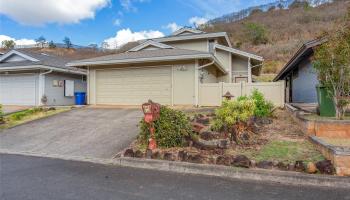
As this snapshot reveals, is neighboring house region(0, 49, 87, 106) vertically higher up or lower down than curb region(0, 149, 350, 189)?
higher up

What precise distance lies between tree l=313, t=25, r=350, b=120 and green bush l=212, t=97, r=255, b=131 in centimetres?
206

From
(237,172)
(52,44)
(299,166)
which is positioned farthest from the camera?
(52,44)

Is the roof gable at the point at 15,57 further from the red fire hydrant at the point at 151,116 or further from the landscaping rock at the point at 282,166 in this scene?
the landscaping rock at the point at 282,166

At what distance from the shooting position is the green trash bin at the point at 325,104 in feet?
26.7

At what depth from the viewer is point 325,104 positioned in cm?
826

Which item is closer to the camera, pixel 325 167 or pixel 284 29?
pixel 325 167

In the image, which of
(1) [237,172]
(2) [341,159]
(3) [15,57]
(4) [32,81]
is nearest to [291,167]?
(2) [341,159]

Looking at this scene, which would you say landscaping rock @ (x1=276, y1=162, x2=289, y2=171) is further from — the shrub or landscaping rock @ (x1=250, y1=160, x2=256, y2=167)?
the shrub

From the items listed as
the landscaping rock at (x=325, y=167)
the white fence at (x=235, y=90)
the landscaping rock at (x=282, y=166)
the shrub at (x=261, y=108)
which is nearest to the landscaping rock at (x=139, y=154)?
the landscaping rock at (x=282, y=166)

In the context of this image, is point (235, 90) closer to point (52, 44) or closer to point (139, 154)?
point (139, 154)

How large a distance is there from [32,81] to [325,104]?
16.1 meters

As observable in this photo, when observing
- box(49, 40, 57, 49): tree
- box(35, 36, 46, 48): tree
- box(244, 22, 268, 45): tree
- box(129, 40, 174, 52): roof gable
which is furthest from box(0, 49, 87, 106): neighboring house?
box(35, 36, 46, 48): tree

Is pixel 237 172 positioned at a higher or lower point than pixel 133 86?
lower

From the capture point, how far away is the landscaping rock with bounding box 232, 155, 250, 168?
577cm
